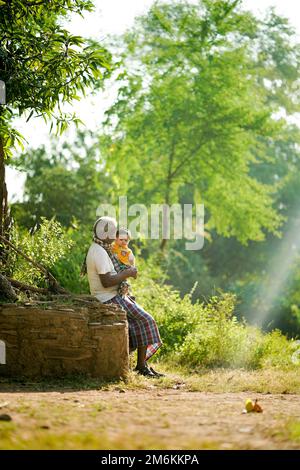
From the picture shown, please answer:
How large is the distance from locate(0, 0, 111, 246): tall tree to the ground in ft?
10.7

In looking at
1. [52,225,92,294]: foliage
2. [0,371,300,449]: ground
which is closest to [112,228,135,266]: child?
[0,371,300,449]: ground

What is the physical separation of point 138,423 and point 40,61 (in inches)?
193

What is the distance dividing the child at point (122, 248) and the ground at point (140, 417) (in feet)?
5.17

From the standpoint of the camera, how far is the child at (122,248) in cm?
887

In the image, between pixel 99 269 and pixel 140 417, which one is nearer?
pixel 140 417

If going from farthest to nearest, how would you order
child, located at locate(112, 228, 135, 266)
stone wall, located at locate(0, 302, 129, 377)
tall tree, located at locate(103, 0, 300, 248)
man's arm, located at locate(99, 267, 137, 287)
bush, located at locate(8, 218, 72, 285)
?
tall tree, located at locate(103, 0, 300, 248)
bush, located at locate(8, 218, 72, 285)
child, located at locate(112, 228, 135, 266)
man's arm, located at locate(99, 267, 137, 287)
stone wall, located at locate(0, 302, 129, 377)

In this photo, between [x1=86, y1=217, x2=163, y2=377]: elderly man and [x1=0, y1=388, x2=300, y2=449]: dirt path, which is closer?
[x1=0, y1=388, x2=300, y2=449]: dirt path

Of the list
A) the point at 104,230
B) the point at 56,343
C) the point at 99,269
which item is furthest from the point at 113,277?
the point at 56,343

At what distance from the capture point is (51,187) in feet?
76.3

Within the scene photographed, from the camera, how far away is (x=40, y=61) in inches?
337

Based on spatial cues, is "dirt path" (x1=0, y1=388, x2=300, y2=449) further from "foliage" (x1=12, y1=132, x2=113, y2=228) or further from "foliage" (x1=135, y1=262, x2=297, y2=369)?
"foliage" (x1=12, y1=132, x2=113, y2=228)

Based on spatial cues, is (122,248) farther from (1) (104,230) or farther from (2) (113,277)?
(2) (113,277)

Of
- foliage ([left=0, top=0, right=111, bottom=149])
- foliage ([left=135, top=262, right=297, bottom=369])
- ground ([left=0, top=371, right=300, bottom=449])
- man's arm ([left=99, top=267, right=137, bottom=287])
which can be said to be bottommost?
foliage ([left=135, top=262, right=297, bottom=369])

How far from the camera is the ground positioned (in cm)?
452
